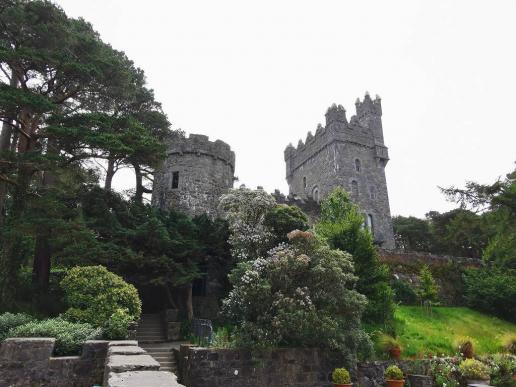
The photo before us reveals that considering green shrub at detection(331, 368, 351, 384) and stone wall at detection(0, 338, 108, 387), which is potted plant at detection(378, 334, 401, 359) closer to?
green shrub at detection(331, 368, 351, 384)

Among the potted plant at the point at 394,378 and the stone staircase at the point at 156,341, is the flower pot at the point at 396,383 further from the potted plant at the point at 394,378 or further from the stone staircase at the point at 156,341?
the stone staircase at the point at 156,341

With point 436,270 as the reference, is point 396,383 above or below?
below

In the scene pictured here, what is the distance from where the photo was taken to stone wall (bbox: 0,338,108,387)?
25.3ft

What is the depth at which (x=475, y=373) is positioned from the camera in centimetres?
1241

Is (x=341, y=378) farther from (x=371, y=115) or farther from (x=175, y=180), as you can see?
(x=371, y=115)

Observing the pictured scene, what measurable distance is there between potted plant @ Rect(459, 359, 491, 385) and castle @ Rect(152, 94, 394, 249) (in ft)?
51.1

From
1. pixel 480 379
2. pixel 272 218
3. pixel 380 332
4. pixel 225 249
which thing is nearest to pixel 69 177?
pixel 225 249

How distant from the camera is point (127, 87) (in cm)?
1811

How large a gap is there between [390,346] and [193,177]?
15.2m

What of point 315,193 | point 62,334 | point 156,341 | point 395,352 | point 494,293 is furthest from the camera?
point 315,193

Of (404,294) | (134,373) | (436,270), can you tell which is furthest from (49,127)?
(436,270)

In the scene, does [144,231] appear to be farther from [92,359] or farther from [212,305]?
[92,359]

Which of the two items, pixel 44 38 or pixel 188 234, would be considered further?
pixel 188 234

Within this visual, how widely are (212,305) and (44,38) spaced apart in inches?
568
